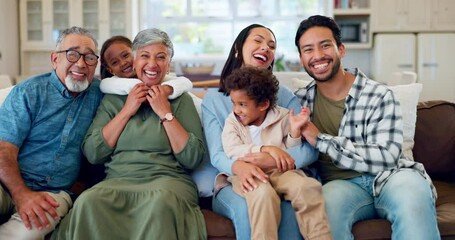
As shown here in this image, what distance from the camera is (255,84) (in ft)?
6.25

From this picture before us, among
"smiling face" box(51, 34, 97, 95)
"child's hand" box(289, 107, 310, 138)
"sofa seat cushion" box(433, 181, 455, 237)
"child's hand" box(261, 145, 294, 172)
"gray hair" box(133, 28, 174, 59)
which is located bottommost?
"sofa seat cushion" box(433, 181, 455, 237)

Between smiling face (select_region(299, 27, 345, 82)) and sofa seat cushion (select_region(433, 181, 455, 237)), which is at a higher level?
smiling face (select_region(299, 27, 345, 82))

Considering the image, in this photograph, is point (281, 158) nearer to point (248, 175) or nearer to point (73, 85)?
point (248, 175)

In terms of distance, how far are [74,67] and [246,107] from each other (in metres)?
0.70

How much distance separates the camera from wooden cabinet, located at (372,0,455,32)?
6.39 metres

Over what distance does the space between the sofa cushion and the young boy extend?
29.0 inches

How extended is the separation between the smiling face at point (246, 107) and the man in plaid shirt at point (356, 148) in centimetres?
20

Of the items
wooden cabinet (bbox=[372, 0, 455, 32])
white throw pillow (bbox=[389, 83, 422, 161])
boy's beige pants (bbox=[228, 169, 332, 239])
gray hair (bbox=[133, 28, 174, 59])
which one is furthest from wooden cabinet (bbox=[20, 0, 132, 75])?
boy's beige pants (bbox=[228, 169, 332, 239])

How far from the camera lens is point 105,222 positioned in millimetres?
1695

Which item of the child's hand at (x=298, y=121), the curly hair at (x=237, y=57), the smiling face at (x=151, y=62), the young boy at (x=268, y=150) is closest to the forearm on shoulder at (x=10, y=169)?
the smiling face at (x=151, y=62)

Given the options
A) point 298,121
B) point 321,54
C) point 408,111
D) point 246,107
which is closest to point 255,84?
point 246,107

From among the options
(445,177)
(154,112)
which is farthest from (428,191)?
(154,112)

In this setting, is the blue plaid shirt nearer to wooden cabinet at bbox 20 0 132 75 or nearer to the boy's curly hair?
the boy's curly hair

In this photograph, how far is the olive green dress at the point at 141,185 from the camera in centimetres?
169
